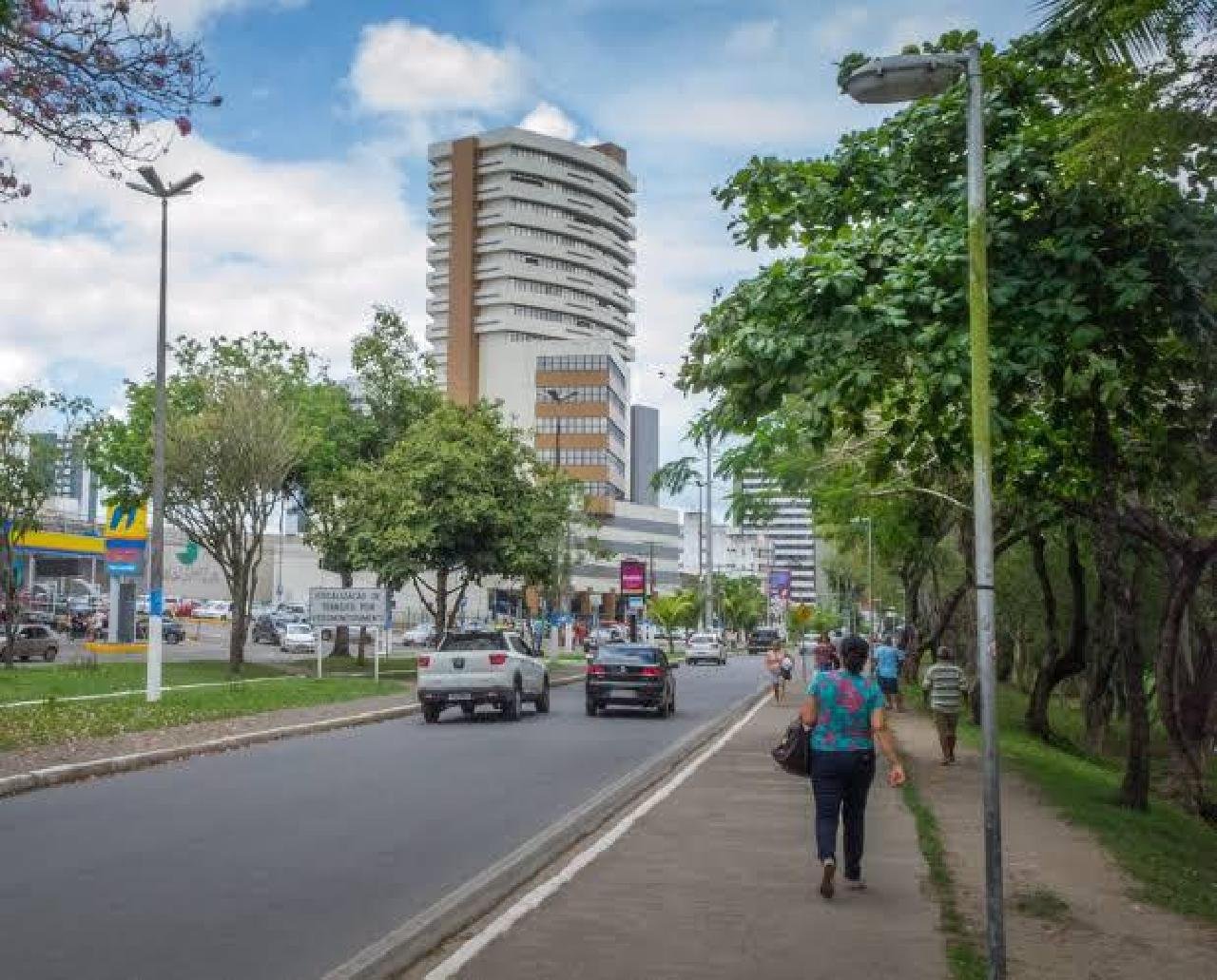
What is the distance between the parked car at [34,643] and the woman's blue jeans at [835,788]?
43.7m

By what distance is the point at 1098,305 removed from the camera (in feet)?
44.0

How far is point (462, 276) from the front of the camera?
13600 centimetres

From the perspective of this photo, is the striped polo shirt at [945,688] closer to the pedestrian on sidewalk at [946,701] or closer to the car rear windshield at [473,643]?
the pedestrian on sidewalk at [946,701]

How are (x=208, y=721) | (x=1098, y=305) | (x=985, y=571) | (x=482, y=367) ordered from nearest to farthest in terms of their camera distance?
(x=985, y=571), (x=1098, y=305), (x=208, y=721), (x=482, y=367)

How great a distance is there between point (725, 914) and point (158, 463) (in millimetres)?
21865

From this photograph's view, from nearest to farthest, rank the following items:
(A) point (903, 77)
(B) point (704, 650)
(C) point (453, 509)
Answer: (A) point (903, 77)
(C) point (453, 509)
(B) point (704, 650)

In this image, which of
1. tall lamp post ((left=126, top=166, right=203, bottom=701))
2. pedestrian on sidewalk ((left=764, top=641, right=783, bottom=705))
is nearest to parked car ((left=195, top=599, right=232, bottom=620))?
pedestrian on sidewalk ((left=764, top=641, right=783, bottom=705))

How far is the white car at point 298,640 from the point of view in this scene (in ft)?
203

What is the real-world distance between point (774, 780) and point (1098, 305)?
709 centimetres

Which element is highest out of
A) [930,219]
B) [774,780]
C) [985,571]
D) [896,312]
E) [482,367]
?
[482,367]

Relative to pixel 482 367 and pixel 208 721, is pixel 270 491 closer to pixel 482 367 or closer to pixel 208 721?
pixel 208 721

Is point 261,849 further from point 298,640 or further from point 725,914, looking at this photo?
point 298,640

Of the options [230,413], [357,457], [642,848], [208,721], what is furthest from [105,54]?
[357,457]

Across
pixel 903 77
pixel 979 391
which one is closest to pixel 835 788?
pixel 979 391
